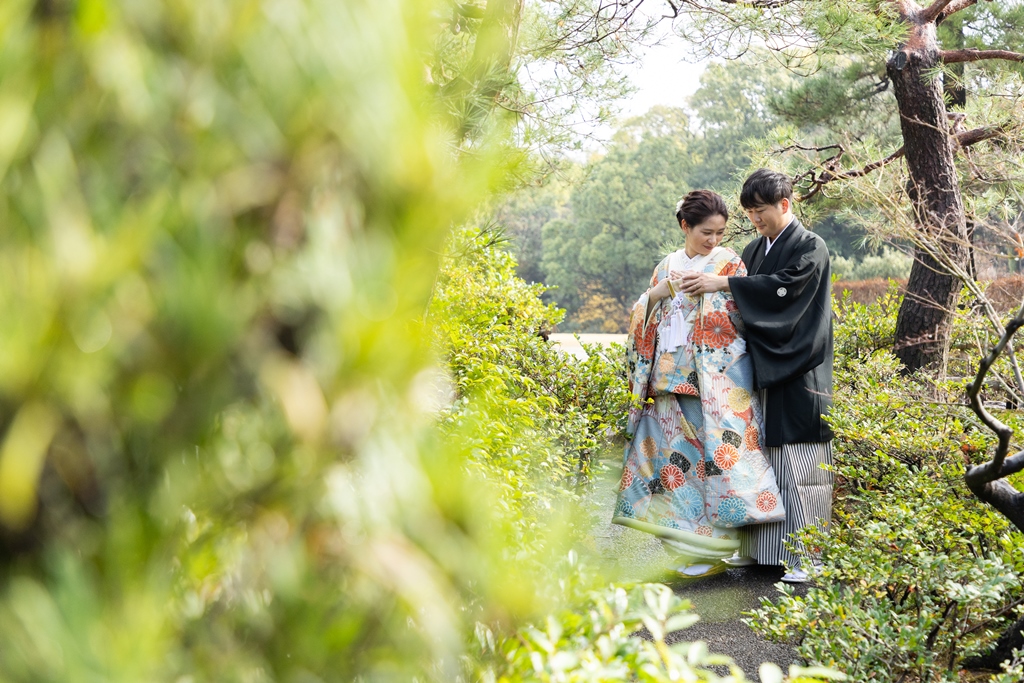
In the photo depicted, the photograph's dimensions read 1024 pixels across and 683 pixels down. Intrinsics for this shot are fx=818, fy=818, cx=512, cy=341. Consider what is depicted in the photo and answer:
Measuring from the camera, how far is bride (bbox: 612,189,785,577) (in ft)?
12.7

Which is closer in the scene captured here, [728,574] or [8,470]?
[8,470]

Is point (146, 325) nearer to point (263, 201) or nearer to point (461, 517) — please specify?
point (263, 201)

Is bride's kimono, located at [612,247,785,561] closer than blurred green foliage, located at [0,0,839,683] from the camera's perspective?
No

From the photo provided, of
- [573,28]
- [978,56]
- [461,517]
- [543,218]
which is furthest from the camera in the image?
[543,218]

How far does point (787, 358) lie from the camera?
3.88m

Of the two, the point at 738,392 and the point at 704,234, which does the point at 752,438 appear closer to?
the point at 738,392

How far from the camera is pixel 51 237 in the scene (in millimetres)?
401

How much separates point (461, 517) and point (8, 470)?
246 mm

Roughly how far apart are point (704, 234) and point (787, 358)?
0.71m

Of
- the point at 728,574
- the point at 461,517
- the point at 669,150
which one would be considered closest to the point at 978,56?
the point at 728,574

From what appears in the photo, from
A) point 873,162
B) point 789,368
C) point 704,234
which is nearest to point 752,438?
point 789,368

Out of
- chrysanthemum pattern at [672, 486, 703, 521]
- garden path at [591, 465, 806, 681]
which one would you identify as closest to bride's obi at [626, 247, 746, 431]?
chrysanthemum pattern at [672, 486, 703, 521]

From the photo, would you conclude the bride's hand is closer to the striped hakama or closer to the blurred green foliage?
the striped hakama

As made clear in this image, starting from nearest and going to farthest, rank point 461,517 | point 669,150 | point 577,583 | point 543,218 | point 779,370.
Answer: point 461,517 < point 577,583 < point 779,370 < point 669,150 < point 543,218
